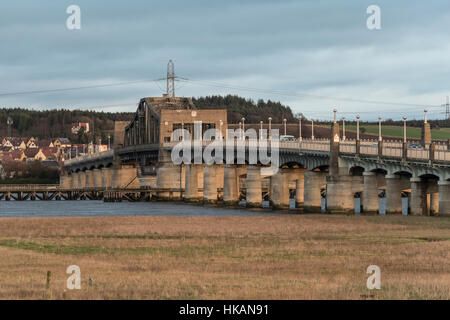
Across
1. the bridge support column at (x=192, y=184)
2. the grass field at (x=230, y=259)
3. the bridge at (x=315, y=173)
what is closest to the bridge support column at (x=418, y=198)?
the bridge at (x=315, y=173)

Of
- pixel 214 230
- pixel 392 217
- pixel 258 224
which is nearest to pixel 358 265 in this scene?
pixel 214 230

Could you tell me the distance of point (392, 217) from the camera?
83.2m

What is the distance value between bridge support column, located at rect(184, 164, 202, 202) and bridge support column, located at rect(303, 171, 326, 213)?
40.5 metres

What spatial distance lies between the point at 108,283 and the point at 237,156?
324ft

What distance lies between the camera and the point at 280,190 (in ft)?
410

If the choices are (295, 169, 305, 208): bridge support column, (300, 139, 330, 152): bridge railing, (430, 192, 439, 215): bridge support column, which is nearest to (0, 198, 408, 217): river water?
(295, 169, 305, 208): bridge support column

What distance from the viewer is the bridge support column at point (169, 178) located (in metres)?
167

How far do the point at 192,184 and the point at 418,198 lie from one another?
233 ft

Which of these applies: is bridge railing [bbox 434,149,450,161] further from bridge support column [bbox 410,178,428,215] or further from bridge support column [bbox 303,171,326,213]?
bridge support column [bbox 303,171,326,213]

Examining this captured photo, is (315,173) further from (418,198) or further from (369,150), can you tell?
(418,198)

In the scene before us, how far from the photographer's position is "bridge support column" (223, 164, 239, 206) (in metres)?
139

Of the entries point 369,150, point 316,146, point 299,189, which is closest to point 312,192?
point 316,146

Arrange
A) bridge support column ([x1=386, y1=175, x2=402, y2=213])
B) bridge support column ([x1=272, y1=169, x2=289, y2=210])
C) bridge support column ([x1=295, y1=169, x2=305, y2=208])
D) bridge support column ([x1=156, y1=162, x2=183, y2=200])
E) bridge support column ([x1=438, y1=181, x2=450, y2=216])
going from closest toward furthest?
bridge support column ([x1=438, y1=181, x2=450, y2=216]) → bridge support column ([x1=386, y1=175, x2=402, y2=213]) → bridge support column ([x1=272, y1=169, x2=289, y2=210]) → bridge support column ([x1=295, y1=169, x2=305, y2=208]) → bridge support column ([x1=156, y1=162, x2=183, y2=200])
